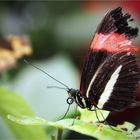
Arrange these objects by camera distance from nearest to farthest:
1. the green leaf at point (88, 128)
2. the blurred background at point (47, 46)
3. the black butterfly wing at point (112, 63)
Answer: the green leaf at point (88, 128), the black butterfly wing at point (112, 63), the blurred background at point (47, 46)

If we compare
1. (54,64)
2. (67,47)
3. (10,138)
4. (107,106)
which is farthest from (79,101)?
(67,47)

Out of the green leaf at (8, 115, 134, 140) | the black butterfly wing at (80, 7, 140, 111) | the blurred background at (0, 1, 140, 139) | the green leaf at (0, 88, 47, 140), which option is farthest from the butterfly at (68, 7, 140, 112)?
the blurred background at (0, 1, 140, 139)

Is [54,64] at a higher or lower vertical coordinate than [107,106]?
lower

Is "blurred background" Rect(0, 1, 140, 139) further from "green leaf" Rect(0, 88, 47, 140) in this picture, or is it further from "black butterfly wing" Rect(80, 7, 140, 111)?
"black butterfly wing" Rect(80, 7, 140, 111)

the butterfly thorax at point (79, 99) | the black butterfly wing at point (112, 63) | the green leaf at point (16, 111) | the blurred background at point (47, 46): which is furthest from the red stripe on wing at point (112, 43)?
the blurred background at point (47, 46)

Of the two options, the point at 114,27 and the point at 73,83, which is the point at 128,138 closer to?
the point at 114,27

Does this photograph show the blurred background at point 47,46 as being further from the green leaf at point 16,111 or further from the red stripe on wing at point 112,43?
the red stripe on wing at point 112,43
